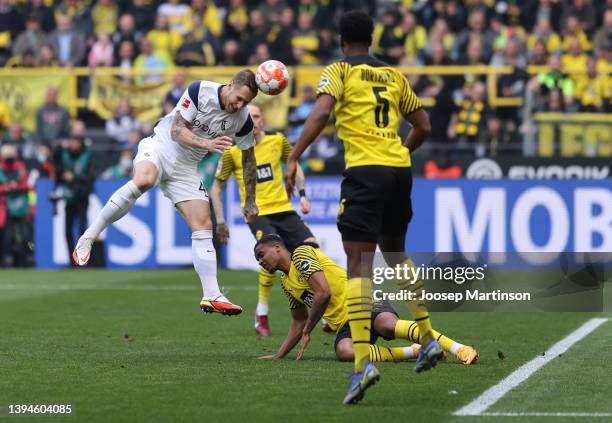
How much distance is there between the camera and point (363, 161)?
8570 millimetres

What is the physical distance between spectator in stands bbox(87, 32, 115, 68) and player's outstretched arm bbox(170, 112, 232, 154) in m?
14.5

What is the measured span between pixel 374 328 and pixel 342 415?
2.70m

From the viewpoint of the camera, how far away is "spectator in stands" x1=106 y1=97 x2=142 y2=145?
24.8 meters

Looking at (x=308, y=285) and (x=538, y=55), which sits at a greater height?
(x=538, y=55)

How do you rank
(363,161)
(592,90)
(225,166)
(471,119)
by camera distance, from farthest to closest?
(471,119) < (592,90) < (225,166) < (363,161)

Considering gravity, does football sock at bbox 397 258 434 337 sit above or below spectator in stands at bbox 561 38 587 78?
below

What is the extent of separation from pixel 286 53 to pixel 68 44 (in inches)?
182

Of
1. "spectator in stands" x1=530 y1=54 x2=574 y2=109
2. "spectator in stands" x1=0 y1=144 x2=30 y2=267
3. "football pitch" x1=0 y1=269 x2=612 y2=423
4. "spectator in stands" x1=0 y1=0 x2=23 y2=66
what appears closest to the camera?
"football pitch" x1=0 y1=269 x2=612 y2=423

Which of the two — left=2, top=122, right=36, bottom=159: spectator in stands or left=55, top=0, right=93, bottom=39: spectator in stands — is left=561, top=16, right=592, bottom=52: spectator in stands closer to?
left=55, top=0, right=93, bottom=39: spectator in stands

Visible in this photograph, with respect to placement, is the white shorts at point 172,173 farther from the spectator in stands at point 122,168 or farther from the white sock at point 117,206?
the spectator in stands at point 122,168

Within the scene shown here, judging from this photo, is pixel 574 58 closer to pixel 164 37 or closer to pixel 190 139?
pixel 164 37

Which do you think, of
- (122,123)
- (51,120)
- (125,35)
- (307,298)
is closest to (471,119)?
(122,123)

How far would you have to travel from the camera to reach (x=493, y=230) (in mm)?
20938

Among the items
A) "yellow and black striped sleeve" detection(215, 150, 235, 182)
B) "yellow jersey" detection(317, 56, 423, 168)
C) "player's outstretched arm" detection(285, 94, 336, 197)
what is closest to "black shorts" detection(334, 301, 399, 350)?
"yellow jersey" detection(317, 56, 423, 168)
